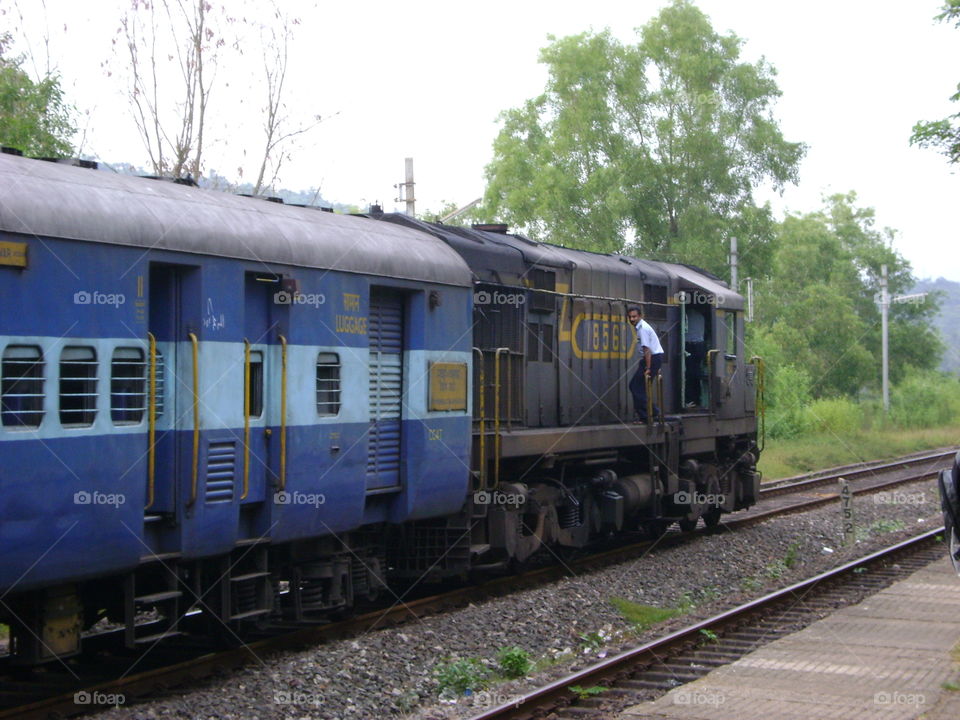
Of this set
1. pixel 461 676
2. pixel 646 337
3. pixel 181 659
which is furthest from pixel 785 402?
pixel 181 659

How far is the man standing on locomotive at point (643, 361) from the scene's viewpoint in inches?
578

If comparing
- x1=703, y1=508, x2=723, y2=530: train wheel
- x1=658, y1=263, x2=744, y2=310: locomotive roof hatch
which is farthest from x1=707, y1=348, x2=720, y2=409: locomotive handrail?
x1=703, y1=508, x2=723, y2=530: train wheel

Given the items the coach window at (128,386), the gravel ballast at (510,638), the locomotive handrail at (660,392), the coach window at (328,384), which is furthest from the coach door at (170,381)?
the locomotive handrail at (660,392)

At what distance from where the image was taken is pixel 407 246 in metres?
10.6

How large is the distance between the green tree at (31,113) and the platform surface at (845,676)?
1088cm

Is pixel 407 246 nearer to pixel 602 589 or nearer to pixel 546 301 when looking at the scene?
pixel 546 301

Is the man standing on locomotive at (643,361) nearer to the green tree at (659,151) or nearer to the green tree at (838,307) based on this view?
the green tree at (659,151)

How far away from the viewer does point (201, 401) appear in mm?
7949

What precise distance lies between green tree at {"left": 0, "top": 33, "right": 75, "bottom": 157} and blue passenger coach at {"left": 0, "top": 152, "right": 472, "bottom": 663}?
6298 millimetres

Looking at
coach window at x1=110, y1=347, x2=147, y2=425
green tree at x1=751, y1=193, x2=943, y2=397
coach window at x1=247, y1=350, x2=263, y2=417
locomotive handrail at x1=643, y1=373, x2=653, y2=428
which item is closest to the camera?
coach window at x1=110, y1=347, x2=147, y2=425

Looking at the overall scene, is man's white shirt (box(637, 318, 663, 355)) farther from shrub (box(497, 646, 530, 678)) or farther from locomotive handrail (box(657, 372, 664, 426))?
shrub (box(497, 646, 530, 678))

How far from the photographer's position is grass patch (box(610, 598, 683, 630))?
1127 centimetres

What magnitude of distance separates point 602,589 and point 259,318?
5.52m

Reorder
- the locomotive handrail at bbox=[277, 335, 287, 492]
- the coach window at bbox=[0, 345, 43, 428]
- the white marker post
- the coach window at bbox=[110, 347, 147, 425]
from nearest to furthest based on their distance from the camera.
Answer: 1. the coach window at bbox=[0, 345, 43, 428]
2. the coach window at bbox=[110, 347, 147, 425]
3. the locomotive handrail at bbox=[277, 335, 287, 492]
4. the white marker post
